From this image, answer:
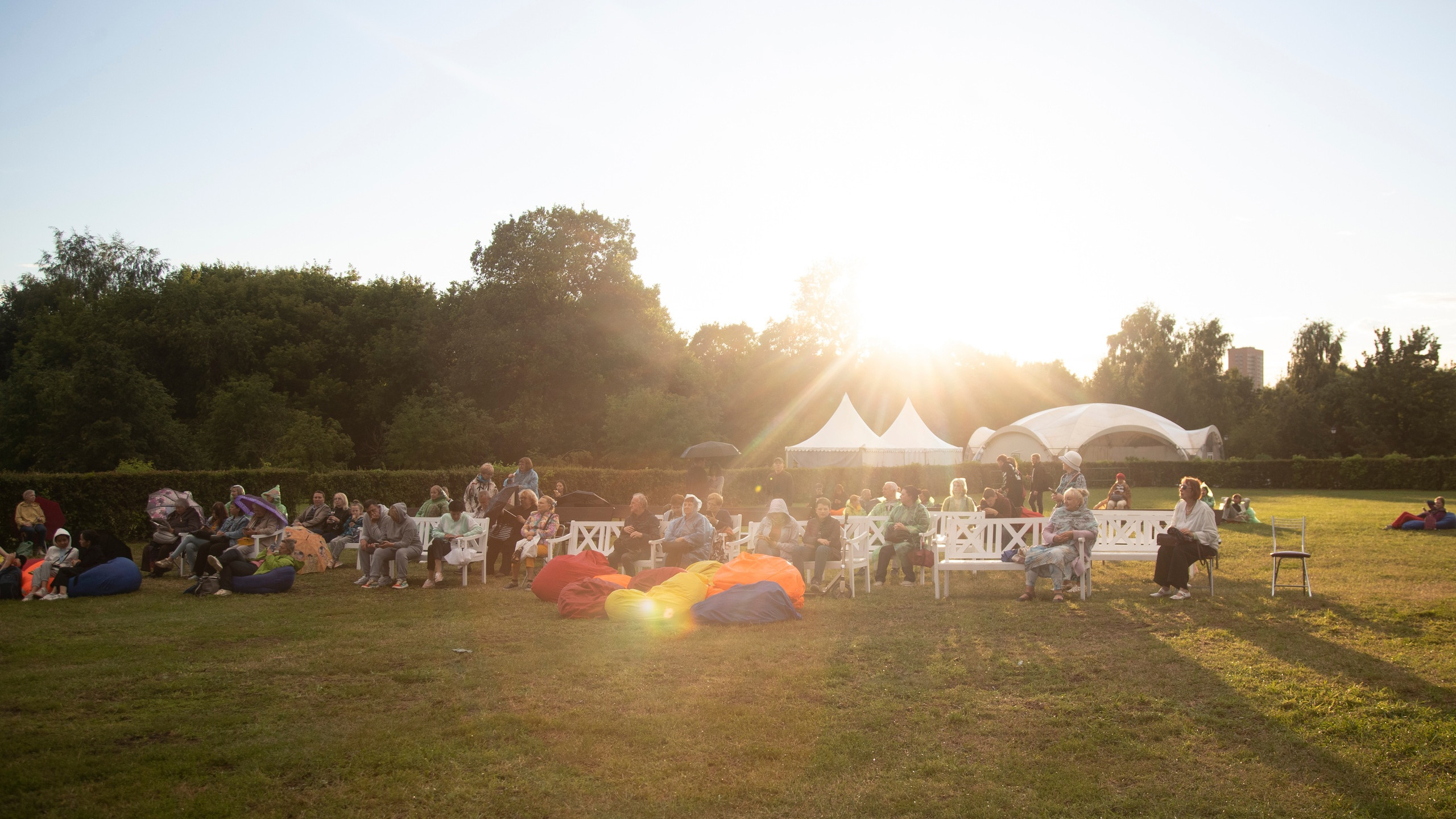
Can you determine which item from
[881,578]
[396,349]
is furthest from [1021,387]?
[881,578]

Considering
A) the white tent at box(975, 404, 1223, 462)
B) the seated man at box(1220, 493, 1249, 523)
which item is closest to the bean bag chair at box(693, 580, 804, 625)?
the seated man at box(1220, 493, 1249, 523)

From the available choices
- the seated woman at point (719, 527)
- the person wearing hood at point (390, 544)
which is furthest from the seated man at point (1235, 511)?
the person wearing hood at point (390, 544)

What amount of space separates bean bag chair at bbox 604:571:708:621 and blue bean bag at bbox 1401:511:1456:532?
→ 13.7 meters

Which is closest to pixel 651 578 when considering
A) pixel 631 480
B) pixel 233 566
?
pixel 233 566

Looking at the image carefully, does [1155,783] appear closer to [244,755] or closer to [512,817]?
[512,817]

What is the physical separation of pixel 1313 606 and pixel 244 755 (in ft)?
28.2

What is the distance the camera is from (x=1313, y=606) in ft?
26.0

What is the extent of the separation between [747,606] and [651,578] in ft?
4.99

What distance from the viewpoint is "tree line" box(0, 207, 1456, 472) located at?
2941 centimetres

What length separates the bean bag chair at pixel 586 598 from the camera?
26.2 feet

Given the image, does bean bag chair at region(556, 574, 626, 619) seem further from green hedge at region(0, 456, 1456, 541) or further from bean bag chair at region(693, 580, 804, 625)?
green hedge at region(0, 456, 1456, 541)

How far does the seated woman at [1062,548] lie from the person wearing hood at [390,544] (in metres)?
6.98

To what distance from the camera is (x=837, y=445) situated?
2903cm

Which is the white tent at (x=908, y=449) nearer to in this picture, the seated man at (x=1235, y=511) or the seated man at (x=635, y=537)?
the seated man at (x=1235, y=511)
